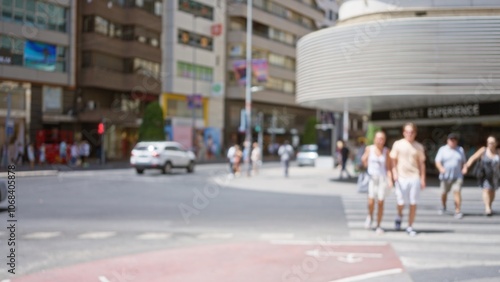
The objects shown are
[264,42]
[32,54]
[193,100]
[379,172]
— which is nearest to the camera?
→ [379,172]

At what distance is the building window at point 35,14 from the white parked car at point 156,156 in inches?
529

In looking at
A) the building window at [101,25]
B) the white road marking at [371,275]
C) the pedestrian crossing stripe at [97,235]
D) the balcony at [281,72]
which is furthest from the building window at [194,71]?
the white road marking at [371,275]

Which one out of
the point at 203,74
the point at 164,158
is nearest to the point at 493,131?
the point at 164,158

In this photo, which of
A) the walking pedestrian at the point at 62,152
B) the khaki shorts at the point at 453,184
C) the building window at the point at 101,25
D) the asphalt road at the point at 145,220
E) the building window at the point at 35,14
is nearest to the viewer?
the asphalt road at the point at 145,220

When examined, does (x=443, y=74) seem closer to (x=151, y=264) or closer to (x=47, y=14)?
(x=151, y=264)

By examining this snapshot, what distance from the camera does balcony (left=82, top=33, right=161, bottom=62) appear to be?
46.7 metres

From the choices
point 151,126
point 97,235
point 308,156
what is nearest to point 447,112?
point 97,235

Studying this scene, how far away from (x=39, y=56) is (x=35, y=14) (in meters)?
2.86

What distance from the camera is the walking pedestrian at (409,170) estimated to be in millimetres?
10469

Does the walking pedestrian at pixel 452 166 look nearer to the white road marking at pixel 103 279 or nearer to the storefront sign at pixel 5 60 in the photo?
the white road marking at pixel 103 279

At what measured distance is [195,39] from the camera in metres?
59.9

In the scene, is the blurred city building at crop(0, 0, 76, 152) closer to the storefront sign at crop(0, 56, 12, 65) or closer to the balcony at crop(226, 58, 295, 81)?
the storefront sign at crop(0, 56, 12, 65)

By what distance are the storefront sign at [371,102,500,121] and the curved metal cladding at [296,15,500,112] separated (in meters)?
3.07

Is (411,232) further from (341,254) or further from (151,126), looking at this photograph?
(151,126)
